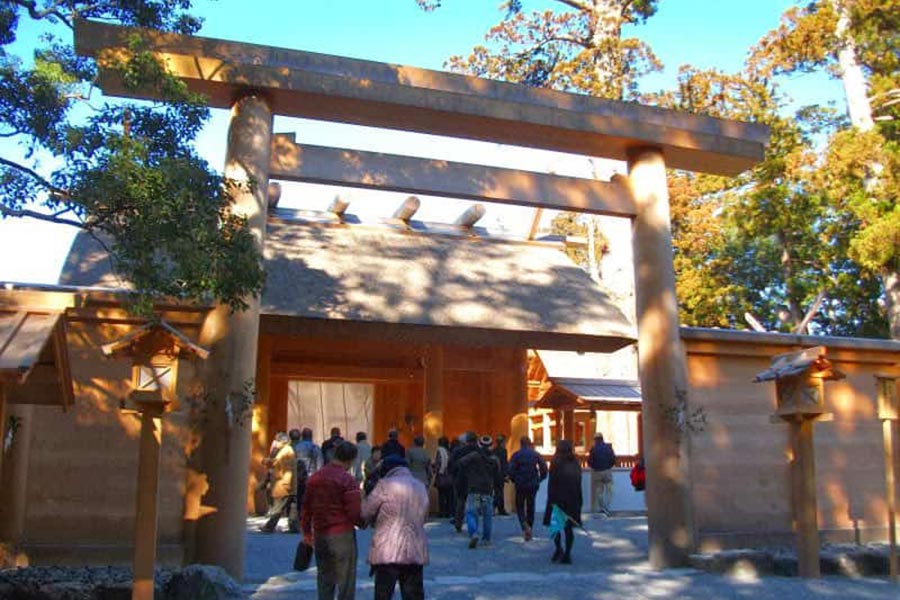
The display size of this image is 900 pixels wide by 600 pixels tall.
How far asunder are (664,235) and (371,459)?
5.80m

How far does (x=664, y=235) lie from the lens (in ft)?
34.0

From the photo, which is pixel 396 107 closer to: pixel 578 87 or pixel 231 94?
pixel 231 94

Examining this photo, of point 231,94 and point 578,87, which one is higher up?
point 578,87

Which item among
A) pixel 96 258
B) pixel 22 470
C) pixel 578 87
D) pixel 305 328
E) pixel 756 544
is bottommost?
pixel 756 544

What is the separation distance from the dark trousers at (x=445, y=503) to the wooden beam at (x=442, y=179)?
654cm

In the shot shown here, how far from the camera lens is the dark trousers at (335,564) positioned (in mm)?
6020

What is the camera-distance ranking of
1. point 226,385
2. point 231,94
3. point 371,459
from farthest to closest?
point 371,459
point 231,94
point 226,385

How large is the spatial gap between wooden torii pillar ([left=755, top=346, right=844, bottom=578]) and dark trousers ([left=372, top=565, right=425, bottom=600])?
15.5 ft

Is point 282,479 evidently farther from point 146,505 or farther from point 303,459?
point 146,505

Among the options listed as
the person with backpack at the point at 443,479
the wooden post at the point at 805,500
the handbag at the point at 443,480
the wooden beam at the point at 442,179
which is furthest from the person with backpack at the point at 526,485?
the wooden post at the point at 805,500

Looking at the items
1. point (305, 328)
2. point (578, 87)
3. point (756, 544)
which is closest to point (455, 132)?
point (305, 328)

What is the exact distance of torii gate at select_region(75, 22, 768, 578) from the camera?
27.5 feet

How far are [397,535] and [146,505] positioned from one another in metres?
2.14

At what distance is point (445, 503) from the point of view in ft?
49.9
